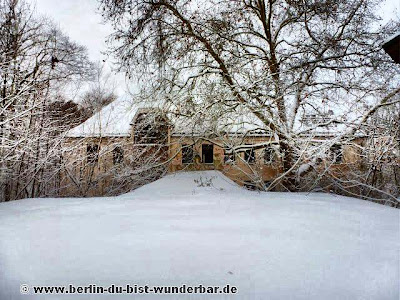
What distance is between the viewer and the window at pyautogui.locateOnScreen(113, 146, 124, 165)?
12491mm

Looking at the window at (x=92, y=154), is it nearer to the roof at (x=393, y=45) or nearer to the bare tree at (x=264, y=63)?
the bare tree at (x=264, y=63)

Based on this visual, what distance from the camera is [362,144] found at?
24.9 ft

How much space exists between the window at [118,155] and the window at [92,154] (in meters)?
0.74

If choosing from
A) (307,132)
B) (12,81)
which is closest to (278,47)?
(307,132)

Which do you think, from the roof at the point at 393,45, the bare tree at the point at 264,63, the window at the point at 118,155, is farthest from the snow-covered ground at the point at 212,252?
the window at the point at 118,155

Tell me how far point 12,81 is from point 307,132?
333 inches

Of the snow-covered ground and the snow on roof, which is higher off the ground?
the snow on roof

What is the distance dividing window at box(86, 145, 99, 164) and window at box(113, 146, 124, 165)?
0.74 metres

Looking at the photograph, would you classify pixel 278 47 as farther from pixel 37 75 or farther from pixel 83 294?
pixel 83 294

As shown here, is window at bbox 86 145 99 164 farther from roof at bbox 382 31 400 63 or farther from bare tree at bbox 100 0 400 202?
roof at bbox 382 31 400 63

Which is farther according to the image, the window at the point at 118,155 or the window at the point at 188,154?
the window at the point at 118,155

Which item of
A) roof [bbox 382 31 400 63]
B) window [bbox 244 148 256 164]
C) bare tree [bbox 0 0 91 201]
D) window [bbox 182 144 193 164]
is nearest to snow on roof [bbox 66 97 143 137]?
bare tree [bbox 0 0 91 201]

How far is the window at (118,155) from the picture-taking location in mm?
12491

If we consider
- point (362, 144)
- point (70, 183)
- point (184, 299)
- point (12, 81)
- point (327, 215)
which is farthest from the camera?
point (70, 183)
